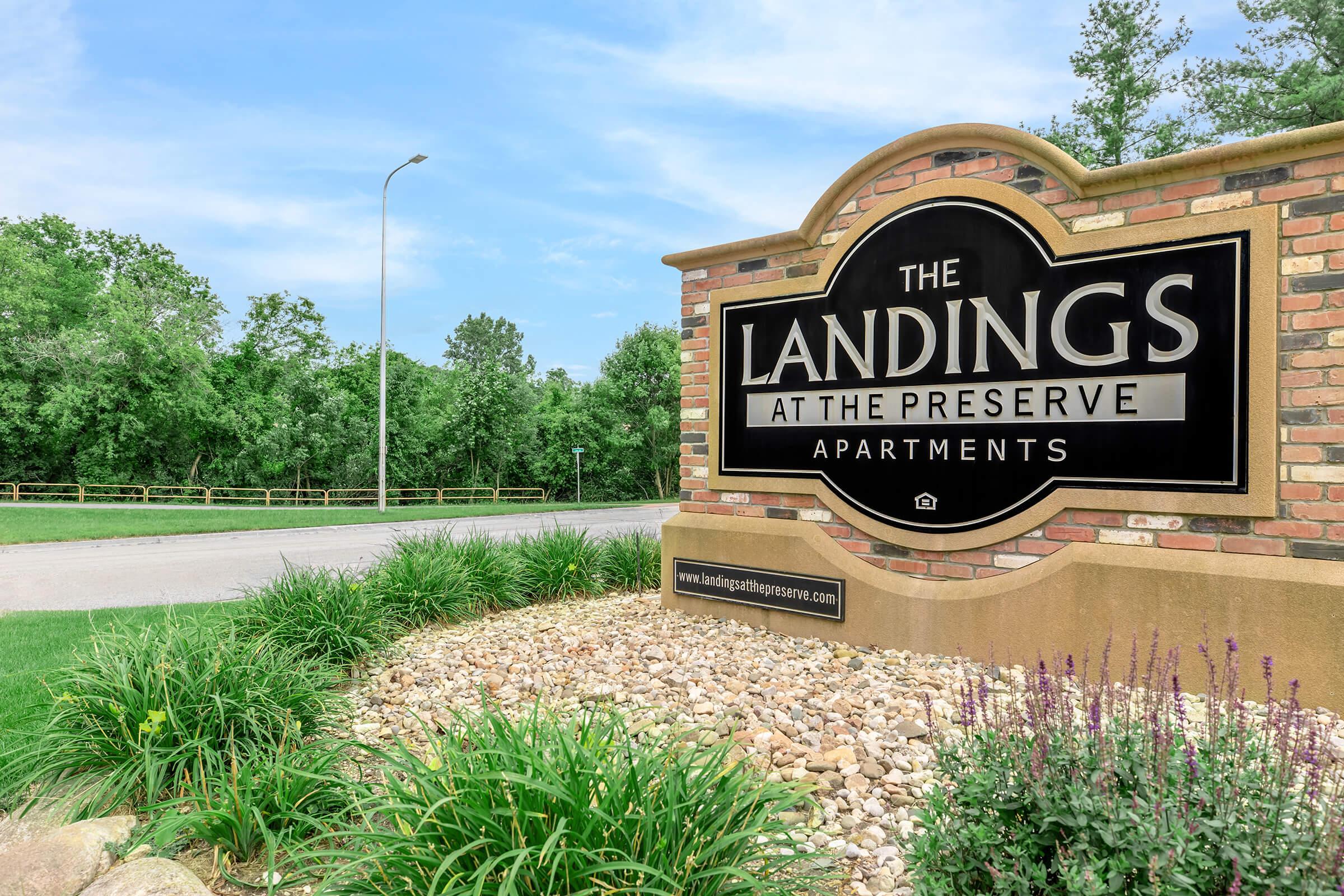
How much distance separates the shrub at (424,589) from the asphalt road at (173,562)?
5.98ft

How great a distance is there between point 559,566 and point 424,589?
145 cm

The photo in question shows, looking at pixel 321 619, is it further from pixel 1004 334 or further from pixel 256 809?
pixel 1004 334

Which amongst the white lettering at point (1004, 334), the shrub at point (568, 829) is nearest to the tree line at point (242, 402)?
the white lettering at point (1004, 334)

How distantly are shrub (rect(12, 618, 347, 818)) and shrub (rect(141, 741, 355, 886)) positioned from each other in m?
0.14

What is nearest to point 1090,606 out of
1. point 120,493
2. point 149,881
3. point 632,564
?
point 632,564

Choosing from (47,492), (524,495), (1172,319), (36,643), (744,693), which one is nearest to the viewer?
(744,693)

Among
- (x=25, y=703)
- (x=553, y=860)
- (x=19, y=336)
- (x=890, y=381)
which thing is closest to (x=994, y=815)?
(x=553, y=860)

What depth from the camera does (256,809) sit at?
2.82m

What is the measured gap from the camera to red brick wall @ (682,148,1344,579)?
12.9 ft

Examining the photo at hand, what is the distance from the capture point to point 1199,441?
4.18 meters

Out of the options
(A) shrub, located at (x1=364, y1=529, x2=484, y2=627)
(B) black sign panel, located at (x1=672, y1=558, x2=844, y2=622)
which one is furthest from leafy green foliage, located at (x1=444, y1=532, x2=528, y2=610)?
(B) black sign panel, located at (x1=672, y1=558, x2=844, y2=622)

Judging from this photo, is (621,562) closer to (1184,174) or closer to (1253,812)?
(1184,174)

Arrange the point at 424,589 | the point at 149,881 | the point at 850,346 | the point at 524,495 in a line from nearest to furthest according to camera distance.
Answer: the point at 149,881, the point at 850,346, the point at 424,589, the point at 524,495

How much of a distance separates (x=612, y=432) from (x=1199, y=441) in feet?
93.5
